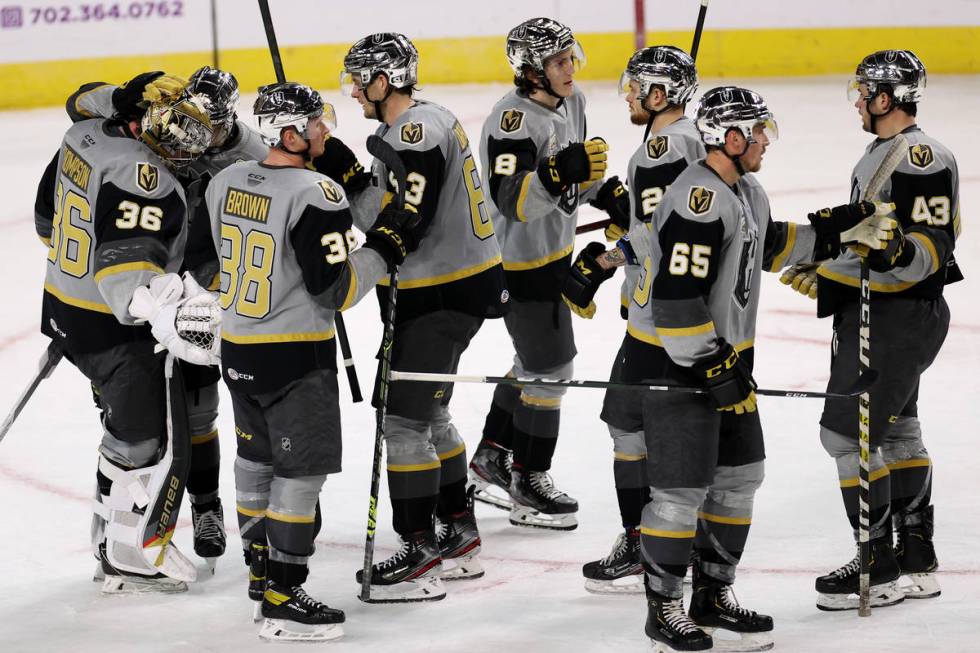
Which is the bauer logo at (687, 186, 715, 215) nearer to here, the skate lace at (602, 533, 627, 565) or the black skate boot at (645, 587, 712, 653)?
the black skate boot at (645, 587, 712, 653)

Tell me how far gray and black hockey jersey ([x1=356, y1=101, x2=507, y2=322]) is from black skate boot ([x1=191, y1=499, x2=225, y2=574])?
33.5 inches

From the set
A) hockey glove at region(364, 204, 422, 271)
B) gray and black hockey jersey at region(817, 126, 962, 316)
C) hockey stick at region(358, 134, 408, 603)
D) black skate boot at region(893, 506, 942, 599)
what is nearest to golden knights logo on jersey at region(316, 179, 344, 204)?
hockey glove at region(364, 204, 422, 271)

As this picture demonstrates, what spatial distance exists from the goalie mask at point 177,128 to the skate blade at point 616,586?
1631 mm

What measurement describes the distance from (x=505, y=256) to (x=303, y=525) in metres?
1.30

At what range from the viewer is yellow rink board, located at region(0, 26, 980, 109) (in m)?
12.4

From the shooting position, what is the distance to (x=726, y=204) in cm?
353

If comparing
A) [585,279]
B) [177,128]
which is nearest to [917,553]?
[585,279]

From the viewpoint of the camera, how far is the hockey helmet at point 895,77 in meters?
3.99

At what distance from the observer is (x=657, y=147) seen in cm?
420

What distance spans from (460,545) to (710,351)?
4.34 ft

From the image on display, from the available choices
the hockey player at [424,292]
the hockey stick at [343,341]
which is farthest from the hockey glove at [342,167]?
the hockey stick at [343,341]

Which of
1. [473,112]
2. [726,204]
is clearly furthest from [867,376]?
[473,112]

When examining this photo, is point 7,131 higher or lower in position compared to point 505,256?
lower

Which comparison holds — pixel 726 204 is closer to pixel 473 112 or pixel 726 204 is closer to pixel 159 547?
pixel 159 547
